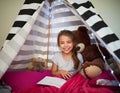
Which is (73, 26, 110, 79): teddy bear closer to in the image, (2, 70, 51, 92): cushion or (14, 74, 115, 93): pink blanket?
(14, 74, 115, 93): pink blanket

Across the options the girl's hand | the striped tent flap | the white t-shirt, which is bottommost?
the girl's hand

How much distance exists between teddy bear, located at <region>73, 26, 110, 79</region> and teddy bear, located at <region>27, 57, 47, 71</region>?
430 mm

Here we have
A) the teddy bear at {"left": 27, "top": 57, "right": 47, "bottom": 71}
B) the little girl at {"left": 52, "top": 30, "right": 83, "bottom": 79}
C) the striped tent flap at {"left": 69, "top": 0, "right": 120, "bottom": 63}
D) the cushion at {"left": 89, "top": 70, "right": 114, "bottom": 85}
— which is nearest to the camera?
the striped tent flap at {"left": 69, "top": 0, "right": 120, "bottom": 63}

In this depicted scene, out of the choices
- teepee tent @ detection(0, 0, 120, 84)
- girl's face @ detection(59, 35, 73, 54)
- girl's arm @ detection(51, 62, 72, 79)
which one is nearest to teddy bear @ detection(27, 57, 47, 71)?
teepee tent @ detection(0, 0, 120, 84)

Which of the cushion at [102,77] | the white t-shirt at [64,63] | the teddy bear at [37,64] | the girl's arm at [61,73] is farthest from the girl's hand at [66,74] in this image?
the teddy bear at [37,64]

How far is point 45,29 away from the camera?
7.93 ft

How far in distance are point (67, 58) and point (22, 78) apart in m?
0.45

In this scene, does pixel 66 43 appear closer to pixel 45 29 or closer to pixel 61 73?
pixel 61 73

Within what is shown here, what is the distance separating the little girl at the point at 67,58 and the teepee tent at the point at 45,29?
219 mm

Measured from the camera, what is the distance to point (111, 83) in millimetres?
1697

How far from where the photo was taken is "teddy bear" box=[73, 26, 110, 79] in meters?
1.89

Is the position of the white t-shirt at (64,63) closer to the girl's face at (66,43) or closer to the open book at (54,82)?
the girl's face at (66,43)

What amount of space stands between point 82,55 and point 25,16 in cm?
67

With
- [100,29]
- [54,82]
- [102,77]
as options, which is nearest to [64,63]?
[54,82]
